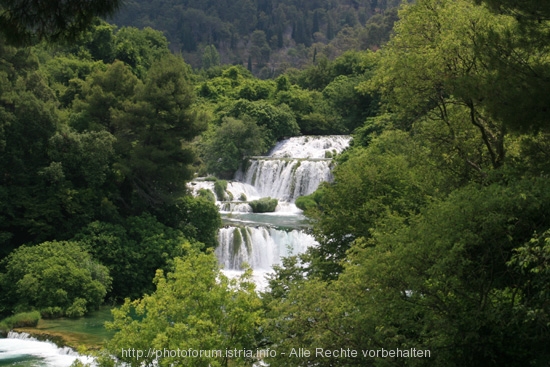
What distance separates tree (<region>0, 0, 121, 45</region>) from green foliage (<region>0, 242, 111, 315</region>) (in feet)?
43.0

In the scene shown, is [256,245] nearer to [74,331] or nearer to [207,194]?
[207,194]

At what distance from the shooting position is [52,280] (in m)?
18.3

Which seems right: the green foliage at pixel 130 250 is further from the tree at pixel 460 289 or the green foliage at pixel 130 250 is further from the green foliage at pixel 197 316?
the tree at pixel 460 289

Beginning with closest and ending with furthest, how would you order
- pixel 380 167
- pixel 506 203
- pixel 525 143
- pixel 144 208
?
pixel 506 203 < pixel 525 143 < pixel 380 167 < pixel 144 208

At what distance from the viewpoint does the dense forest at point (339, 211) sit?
7.75 metres

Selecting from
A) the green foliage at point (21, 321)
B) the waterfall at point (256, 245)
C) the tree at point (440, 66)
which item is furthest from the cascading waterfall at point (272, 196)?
the tree at point (440, 66)

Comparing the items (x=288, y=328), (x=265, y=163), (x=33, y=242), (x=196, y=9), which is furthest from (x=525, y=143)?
(x=196, y=9)

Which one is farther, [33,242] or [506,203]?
[33,242]

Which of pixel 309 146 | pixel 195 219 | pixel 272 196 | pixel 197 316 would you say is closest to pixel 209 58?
pixel 309 146

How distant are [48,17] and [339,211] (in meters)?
9.44

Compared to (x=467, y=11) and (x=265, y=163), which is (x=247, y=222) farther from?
(x=467, y=11)

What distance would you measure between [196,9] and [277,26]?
15.3 meters

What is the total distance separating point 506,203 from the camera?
7.62 metres

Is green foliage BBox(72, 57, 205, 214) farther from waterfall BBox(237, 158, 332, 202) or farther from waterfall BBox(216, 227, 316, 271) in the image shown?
waterfall BBox(237, 158, 332, 202)
